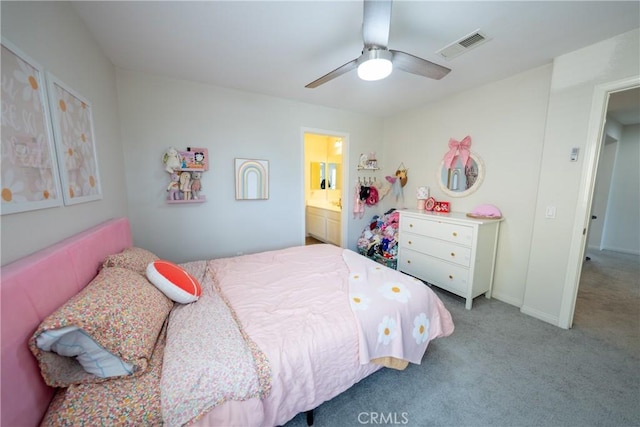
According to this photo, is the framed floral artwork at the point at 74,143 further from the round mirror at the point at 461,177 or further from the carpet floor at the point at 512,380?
the round mirror at the point at 461,177

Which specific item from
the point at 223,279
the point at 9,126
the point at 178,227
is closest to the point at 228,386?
the point at 223,279

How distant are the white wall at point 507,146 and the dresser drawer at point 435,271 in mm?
535

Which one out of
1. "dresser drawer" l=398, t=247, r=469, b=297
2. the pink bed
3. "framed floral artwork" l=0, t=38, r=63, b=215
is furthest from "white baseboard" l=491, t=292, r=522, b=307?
"framed floral artwork" l=0, t=38, r=63, b=215

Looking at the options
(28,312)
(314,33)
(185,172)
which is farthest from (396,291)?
(185,172)

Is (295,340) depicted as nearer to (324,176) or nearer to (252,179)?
(252,179)

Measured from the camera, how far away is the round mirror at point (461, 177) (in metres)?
2.68

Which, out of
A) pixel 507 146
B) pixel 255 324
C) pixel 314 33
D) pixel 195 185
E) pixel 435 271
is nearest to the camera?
pixel 255 324

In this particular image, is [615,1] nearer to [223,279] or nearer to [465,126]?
[465,126]

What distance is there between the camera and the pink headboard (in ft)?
2.25

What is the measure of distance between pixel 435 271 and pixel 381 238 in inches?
38.0

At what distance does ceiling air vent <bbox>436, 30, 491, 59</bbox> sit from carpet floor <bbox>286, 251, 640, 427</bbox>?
7.86 ft

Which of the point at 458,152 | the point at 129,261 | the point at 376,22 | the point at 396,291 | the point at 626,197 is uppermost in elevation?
the point at 376,22

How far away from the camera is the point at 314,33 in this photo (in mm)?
1684

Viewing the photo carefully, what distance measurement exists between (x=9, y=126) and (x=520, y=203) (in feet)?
11.9
